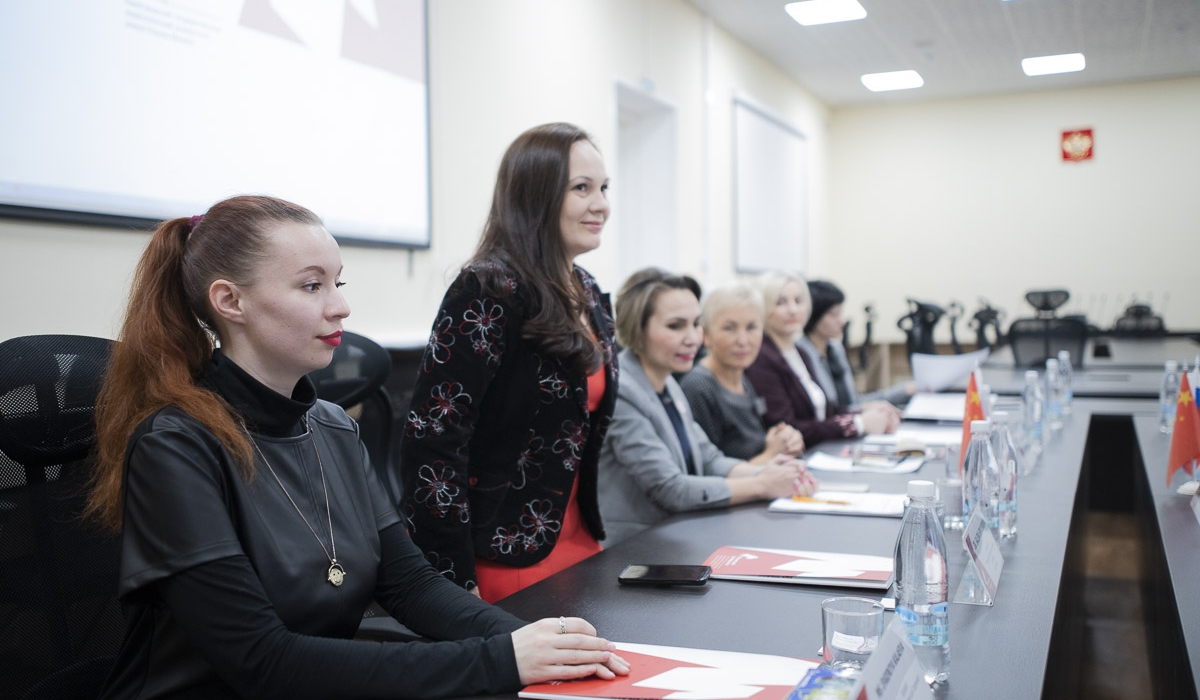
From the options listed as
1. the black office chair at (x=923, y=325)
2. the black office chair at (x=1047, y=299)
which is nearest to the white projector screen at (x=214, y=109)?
the black office chair at (x=923, y=325)

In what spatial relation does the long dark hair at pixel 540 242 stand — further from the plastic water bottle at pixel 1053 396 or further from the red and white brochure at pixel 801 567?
the plastic water bottle at pixel 1053 396

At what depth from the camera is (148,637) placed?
1.17m

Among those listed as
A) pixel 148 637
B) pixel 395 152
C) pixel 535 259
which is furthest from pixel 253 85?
pixel 148 637

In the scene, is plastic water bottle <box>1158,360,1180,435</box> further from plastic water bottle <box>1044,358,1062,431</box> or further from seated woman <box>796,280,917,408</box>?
seated woman <box>796,280,917,408</box>

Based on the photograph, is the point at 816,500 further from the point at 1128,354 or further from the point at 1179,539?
the point at 1128,354

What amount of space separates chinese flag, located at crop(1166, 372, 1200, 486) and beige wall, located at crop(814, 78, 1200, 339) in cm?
778

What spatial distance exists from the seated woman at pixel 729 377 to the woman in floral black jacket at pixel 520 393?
0.90 meters

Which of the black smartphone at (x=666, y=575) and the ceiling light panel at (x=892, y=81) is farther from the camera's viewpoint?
the ceiling light panel at (x=892, y=81)

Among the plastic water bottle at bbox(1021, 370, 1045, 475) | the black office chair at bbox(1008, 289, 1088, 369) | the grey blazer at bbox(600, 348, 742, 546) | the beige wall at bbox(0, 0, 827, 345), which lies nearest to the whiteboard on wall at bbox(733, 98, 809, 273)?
the beige wall at bbox(0, 0, 827, 345)

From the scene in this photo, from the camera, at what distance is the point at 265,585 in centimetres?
118

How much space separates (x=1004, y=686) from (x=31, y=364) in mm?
1265

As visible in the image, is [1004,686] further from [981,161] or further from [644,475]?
[981,161]

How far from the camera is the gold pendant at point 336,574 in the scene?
4.17ft

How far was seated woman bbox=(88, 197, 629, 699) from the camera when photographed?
109 centimetres
